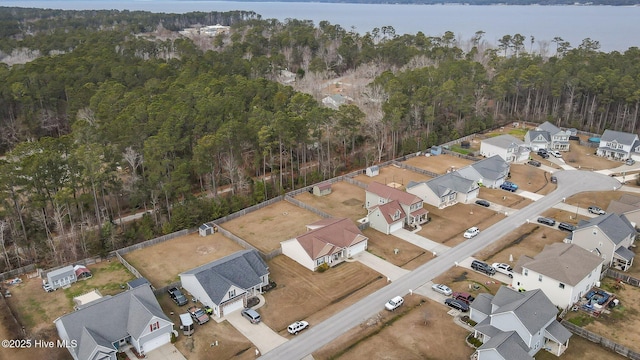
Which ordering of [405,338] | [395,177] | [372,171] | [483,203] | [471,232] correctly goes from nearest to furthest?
[405,338], [471,232], [483,203], [395,177], [372,171]

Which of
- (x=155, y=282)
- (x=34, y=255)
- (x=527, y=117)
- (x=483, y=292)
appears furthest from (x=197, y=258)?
(x=527, y=117)

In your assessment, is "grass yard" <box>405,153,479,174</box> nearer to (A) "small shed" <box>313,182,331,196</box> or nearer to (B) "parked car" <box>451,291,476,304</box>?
(A) "small shed" <box>313,182,331,196</box>

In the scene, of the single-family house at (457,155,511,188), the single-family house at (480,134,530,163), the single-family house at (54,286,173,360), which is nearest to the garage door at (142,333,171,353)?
the single-family house at (54,286,173,360)

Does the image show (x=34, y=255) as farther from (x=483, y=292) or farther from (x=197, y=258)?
(x=483, y=292)

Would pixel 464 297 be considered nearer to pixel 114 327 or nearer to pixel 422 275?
pixel 422 275

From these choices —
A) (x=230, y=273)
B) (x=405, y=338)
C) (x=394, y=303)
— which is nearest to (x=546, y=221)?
(x=394, y=303)

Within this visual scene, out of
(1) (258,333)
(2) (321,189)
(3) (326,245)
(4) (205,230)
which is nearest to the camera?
(1) (258,333)

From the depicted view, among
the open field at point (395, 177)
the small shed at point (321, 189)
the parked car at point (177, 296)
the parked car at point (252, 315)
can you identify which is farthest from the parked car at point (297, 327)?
the open field at point (395, 177)
